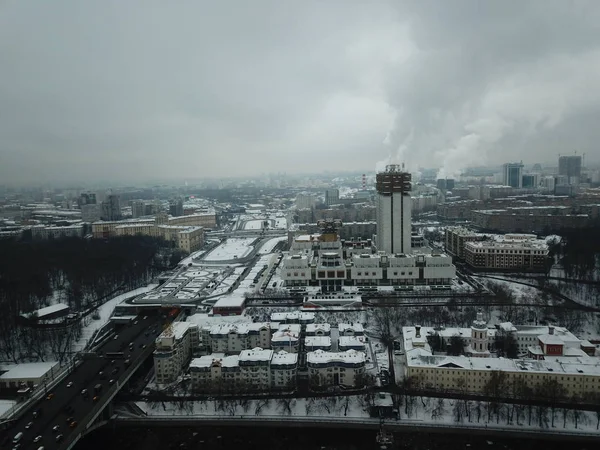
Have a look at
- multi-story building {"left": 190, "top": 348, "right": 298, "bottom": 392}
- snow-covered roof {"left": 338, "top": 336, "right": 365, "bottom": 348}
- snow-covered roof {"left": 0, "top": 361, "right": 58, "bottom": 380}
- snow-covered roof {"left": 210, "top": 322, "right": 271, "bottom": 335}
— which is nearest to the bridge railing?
multi-story building {"left": 190, "top": 348, "right": 298, "bottom": 392}

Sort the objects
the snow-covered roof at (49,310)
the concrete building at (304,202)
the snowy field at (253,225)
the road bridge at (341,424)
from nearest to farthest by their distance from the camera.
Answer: the road bridge at (341,424) < the snow-covered roof at (49,310) < the snowy field at (253,225) < the concrete building at (304,202)

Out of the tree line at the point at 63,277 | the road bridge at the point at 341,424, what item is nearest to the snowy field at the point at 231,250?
the tree line at the point at 63,277

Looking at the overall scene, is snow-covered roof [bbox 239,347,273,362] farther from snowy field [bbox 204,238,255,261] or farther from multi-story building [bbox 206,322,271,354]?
snowy field [bbox 204,238,255,261]

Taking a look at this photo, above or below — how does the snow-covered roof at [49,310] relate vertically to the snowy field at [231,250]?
below

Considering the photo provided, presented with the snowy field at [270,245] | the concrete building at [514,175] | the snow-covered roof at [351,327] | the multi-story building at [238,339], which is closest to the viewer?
the multi-story building at [238,339]

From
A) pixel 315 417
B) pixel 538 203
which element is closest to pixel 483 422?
pixel 315 417

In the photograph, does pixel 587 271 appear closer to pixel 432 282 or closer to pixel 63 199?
pixel 432 282

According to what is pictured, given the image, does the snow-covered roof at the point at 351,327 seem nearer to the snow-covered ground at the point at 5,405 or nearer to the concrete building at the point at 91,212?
the snow-covered ground at the point at 5,405
